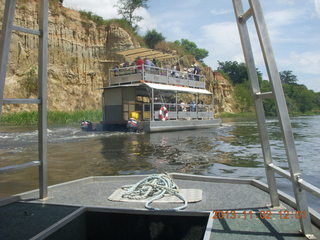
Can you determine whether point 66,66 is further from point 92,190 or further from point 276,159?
point 92,190

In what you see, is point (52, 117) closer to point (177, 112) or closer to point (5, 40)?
point (177, 112)

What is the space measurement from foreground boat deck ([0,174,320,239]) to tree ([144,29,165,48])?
145ft

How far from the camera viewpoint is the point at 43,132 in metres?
3.04

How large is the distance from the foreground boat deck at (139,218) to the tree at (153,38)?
145 feet

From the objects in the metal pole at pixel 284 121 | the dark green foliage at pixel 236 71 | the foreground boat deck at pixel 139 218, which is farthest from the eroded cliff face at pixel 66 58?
the dark green foliage at pixel 236 71

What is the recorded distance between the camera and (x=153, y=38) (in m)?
45.9

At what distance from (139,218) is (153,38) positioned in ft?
148

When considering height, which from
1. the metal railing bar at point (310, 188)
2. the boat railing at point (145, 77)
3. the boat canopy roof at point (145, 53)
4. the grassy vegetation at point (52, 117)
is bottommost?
the metal railing bar at point (310, 188)

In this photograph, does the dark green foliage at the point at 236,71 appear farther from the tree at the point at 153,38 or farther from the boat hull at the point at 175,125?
the boat hull at the point at 175,125

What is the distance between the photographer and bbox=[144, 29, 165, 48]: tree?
151ft

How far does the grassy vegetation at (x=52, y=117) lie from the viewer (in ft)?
72.2

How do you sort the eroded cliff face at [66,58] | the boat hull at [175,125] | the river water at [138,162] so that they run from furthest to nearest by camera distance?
1. the eroded cliff face at [66,58]
2. the boat hull at [175,125]
3. the river water at [138,162]

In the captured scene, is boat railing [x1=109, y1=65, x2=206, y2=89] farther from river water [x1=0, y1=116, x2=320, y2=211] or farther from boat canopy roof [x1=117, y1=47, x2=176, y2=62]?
river water [x1=0, y1=116, x2=320, y2=211]

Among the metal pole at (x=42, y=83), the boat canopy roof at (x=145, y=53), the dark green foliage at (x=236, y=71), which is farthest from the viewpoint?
the dark green foliage at (x=236, y=71)
